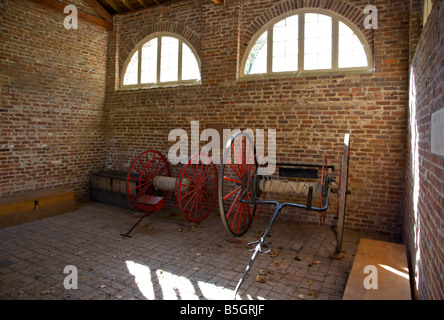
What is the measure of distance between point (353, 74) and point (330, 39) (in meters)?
0.85

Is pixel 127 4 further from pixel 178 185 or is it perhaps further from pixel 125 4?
pixel 178 185

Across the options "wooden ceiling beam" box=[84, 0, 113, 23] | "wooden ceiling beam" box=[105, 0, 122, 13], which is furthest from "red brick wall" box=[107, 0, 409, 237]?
"wooden ceiling beam" box=[84, 0, 113, 23]

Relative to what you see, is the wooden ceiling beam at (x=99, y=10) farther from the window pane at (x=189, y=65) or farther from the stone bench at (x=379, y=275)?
the stone bench at (x=379, y=275)

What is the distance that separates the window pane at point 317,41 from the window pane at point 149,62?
3.83 m

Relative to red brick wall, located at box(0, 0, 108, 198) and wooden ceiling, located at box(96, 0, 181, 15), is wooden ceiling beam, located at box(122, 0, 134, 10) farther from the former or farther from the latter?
red brick wall, located at box(0, 0, 108, 198)

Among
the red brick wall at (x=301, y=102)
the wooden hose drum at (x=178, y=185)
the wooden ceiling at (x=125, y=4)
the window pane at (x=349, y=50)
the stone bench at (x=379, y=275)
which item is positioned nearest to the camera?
the stone bench at (x=379, y=275)

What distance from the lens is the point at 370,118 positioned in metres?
5.36

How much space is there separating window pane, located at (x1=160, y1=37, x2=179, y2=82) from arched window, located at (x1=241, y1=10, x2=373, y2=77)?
1.87m

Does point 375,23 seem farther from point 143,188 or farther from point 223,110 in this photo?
point 143,188

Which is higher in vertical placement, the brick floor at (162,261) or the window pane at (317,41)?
the window pane at (317,41)

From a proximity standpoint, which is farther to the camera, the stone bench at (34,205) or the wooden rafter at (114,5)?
the wooden rafter at (114,5)

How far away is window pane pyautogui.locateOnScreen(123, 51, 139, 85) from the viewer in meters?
8.07

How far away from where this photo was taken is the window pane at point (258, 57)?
633cm

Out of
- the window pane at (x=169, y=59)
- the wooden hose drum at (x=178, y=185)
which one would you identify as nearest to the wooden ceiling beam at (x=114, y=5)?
the window pane at (x=169, y=59)
